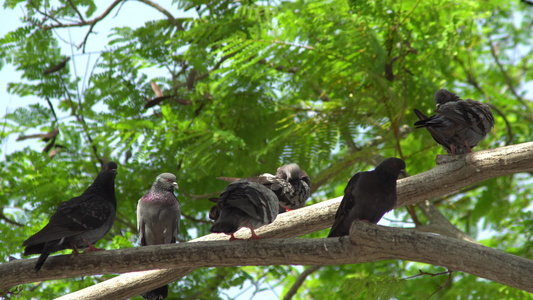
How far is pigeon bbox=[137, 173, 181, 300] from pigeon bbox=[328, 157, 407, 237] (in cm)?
219

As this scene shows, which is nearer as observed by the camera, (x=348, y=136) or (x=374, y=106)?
(x=374, y=106)

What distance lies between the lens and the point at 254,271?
9938 mm

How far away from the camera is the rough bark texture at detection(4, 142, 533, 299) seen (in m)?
3.67

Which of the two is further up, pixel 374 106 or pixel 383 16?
pixel 383 16

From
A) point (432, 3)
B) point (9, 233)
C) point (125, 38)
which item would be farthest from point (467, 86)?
point (9, 233)

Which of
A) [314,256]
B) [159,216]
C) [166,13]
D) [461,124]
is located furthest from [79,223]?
[166,13]

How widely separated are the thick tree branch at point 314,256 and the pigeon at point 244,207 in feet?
0.68

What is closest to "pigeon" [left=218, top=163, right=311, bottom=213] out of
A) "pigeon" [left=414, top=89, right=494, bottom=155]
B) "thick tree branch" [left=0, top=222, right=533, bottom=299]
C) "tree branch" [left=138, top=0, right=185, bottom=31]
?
"pigeon" [left=414, top=89, right=494, bottom=155]

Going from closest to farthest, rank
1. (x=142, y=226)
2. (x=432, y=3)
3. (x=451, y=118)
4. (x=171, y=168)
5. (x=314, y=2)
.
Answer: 1. (x=451, y=118)
2. (x=142, y=226)
3. (x=314, y=2)
4. (x=432, y=3)
5. (x=171, y=168)

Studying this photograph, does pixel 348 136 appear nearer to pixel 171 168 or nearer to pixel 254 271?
pixel 171 168

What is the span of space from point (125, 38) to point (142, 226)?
392cm

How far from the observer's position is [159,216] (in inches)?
226

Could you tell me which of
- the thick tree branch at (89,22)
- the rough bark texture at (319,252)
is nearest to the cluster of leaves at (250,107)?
→ the thick tree branch at (89,22)

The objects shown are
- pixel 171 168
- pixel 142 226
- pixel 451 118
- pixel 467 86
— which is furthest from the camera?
pixel 467 86
